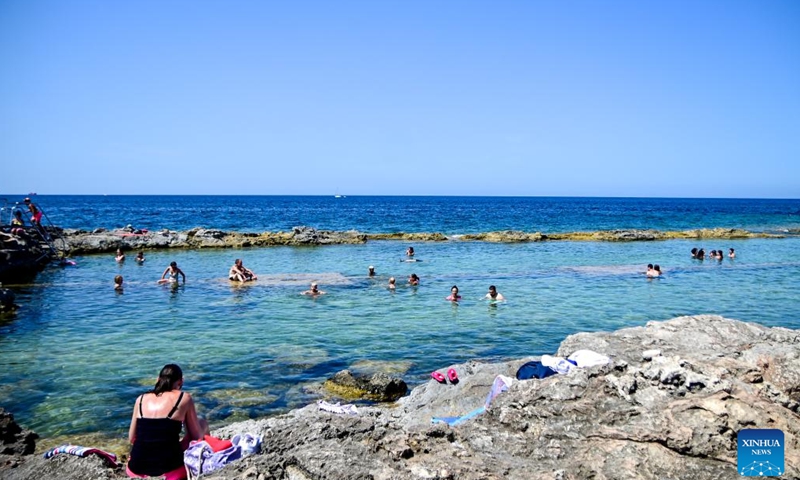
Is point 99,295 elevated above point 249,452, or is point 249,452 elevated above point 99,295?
point 249,452

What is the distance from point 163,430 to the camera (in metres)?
5.66

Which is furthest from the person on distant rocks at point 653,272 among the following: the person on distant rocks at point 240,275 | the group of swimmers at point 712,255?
the person on distant rocks at point 240,275

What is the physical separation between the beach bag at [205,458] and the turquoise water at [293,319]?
5.17 metres

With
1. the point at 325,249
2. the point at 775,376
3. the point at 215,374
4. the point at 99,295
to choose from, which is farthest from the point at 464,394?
the point at 325,249

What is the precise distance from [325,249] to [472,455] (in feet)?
125

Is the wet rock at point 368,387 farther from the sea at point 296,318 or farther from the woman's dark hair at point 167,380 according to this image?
the woman's dark hair at point 167,380

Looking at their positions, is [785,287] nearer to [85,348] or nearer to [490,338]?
[490,338]

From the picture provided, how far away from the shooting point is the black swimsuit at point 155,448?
18.0ft

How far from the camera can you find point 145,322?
1859 centimetres


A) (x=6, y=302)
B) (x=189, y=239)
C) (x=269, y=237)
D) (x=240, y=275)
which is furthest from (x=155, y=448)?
(x=269, y=237)

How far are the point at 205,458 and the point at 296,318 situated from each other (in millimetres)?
14154

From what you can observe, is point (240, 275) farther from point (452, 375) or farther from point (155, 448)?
point (155, 448)

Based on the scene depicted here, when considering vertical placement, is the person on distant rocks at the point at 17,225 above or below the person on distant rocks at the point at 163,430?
above

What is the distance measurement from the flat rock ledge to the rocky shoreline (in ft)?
123
